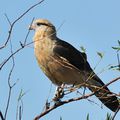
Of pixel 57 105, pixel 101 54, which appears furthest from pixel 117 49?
pixel 57 105

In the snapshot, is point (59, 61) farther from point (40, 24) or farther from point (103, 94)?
point (103, 94)

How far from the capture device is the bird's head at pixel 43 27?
260 inches

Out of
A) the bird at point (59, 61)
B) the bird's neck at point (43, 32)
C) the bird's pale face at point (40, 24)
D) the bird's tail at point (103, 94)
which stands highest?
the bird's pale face at point (40, 24)

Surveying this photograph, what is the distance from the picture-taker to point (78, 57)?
20.9 feet

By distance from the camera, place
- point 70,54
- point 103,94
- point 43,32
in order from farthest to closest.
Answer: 1. point 43,32
2. point 70,54
3. point 103,94

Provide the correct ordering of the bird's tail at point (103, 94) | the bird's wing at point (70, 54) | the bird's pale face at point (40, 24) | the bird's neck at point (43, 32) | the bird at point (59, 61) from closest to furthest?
the bird's tail at point (103, 94) < the bird at point (59, 61) < the bird's wing at point (70, 54) < the bird's neck at point (43, 32) < the bird's pale face at point (40, 24)

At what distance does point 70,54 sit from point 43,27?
594mm

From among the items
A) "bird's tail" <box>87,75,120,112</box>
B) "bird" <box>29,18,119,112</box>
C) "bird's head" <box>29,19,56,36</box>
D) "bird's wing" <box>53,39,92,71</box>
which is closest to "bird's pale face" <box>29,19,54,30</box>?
"bird's head" <box>29,19,56,36</box>

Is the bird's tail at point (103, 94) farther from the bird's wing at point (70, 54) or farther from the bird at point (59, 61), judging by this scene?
the bird's wing at point (70, 54)

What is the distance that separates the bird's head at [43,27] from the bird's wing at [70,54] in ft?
0.72

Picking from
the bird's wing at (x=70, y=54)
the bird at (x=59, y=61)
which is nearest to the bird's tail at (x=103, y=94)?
the bird at (x=59, y=61)

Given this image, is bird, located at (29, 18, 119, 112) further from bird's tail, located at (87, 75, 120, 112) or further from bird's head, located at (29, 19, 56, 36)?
bird's tail, located at (87, 75, 120, 112)

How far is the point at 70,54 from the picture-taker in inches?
255

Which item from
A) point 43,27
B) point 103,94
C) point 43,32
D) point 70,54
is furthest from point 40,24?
point 103,94
